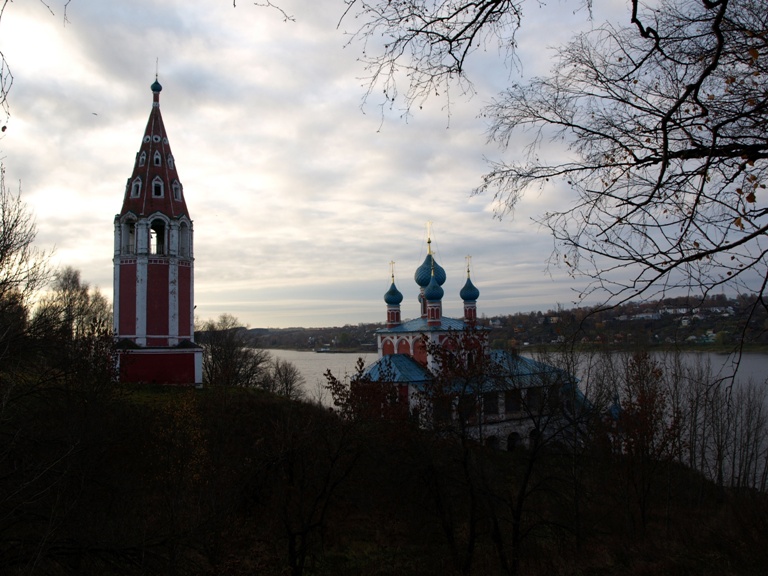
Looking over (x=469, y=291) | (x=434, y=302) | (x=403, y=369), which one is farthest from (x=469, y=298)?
(x=403, y=369)

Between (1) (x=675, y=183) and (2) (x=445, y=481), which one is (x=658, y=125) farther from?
(2) (x=445, y=481)

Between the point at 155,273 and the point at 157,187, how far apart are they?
3583 mm

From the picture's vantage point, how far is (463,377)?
13750 mm

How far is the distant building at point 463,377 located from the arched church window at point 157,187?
11687 millimetres

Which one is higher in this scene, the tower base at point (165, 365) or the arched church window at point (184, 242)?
the arched church window at point (184, 242)

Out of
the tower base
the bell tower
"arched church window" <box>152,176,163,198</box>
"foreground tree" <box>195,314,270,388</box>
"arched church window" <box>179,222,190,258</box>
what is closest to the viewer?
the tower base

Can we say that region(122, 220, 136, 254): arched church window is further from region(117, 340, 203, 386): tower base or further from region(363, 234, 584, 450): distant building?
region(363, 234, 584, 450): distant building

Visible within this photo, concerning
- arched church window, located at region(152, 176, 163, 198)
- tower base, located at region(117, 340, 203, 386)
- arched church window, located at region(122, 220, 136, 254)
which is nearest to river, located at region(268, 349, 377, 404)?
tower base, located at region(117, 340, 203, 386)

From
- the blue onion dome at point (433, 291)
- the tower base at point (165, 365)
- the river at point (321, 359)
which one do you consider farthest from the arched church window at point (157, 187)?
the river at point (321, 359)

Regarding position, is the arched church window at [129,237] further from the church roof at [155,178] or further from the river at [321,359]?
the river at [321,359]

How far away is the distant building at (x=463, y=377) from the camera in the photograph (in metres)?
13.5

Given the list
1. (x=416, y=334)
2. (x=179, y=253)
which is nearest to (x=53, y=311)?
(x=179, y=253)

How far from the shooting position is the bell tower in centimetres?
2288

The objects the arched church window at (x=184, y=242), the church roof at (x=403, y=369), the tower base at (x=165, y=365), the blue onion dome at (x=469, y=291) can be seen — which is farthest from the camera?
Answer: the blue onion dome at (x=469, y=291)
